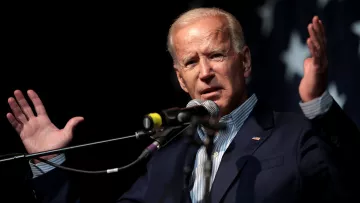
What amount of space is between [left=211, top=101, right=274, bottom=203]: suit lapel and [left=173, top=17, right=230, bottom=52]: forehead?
37 centimetres

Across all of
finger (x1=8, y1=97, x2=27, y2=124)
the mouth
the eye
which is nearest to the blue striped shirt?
the mouth

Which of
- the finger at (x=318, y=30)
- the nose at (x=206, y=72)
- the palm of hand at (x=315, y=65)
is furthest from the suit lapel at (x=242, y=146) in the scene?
the finger at (x=318, y=30)

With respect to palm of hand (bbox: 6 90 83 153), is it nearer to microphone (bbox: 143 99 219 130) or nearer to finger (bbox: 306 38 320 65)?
microphone (bbox: 143 99 219 130)

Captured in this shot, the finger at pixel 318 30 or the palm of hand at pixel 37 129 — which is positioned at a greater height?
the finger at pixel 318 30

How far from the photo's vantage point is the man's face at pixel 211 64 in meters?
2.26

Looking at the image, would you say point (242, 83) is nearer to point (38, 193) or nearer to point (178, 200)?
point (178, 200)

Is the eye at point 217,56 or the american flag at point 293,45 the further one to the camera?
the american flag at point 293,45

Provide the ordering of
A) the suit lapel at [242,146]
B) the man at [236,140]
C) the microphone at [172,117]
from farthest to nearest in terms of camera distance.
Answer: the suit lapel at [242,146] < the man at [236,140] < the microphone at [172,117]

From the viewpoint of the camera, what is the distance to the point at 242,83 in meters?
2.38

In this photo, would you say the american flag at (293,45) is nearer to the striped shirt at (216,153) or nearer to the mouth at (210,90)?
the striped shirt at (216,153)

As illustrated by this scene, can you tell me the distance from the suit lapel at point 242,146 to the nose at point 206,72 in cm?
27

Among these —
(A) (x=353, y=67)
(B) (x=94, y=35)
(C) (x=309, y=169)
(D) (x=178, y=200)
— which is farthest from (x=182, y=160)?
(B) (x=94, y=35)

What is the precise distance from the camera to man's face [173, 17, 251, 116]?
2261 mm

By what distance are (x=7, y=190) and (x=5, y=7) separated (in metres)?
1.17
